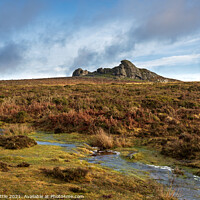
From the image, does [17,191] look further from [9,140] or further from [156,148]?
[156,148]

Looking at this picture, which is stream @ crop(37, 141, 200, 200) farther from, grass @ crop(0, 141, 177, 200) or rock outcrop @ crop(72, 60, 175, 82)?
rock outcrop @ crop(72, 60, 175, 82)

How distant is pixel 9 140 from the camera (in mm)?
9953

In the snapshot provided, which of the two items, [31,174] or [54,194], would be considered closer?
[54,194]

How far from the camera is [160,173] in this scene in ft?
24.4

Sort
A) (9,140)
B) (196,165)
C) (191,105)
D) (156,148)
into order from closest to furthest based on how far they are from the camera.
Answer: (196,165), (9,140), (156,148), (191,105)

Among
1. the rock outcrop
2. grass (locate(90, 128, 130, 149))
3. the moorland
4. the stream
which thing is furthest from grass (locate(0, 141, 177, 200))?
the rock outcrop

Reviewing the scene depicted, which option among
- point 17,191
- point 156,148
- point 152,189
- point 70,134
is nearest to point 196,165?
point 156,148

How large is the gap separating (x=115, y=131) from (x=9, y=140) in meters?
6.92

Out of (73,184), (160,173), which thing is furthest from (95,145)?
(73,184)

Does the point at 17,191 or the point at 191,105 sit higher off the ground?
the point at 191,105

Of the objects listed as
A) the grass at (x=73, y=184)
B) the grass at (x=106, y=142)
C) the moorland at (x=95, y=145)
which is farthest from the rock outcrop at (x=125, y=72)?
the grass at (x=73, y=184)

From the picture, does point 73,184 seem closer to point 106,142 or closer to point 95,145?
point 106,142

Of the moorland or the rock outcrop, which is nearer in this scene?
the moorland

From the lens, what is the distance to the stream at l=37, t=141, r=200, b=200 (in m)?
5.92
